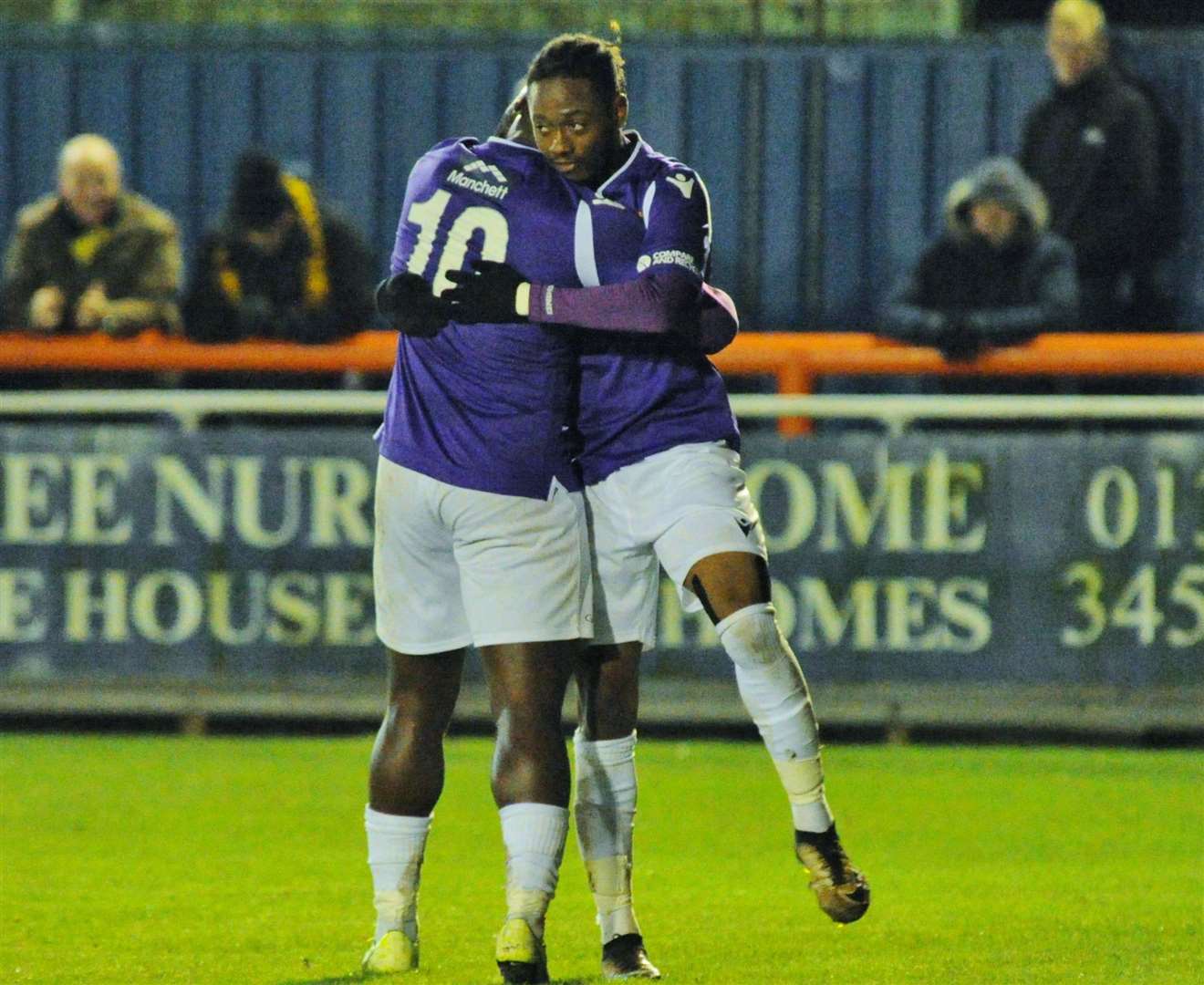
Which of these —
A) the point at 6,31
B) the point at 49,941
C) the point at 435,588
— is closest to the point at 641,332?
the point at 435,588

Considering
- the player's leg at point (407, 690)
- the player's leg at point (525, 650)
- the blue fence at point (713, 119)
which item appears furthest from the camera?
the blue fence at point (713, 119)

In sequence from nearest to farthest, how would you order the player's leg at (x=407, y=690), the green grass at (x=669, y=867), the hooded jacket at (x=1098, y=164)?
the player's leg at (x=407, y=690), the green grass at (x=669, y=867), the hooded jacket at (x=1098, y=164)

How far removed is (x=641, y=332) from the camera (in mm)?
5254

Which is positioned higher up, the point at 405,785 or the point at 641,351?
the point at 641,351

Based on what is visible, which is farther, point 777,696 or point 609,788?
point 609,788

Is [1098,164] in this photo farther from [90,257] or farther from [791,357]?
[90,257]

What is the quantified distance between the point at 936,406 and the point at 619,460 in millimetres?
3844

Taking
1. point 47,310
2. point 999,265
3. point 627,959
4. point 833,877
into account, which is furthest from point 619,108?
point 47,310

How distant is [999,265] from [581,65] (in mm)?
5683

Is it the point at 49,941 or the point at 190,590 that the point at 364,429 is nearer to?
the point at 190,590

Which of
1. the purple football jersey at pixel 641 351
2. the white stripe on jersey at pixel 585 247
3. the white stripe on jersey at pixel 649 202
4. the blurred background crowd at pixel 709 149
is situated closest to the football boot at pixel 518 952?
the purple football jersey at pixel 641 351

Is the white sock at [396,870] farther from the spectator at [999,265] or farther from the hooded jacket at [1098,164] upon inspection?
the hooded jacket at [1098,164]

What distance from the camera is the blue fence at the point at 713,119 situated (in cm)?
1154

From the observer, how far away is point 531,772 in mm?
5086
